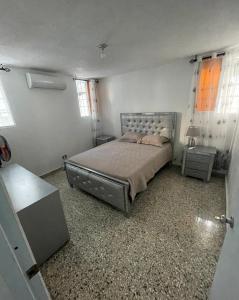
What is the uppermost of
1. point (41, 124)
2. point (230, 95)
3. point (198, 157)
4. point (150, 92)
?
point (150, 92)

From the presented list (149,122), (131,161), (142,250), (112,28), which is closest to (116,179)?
(131,161)

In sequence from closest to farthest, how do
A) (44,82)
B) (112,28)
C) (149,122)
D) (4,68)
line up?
(112,28)
(4,68)
(44,82)
(149,122)

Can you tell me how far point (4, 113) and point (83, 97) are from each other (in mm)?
2030

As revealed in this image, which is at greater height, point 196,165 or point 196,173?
point 196,165

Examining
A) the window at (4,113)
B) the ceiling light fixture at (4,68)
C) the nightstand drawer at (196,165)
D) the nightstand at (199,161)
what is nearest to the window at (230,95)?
the nightstand at (199,161)

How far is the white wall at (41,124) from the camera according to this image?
9.01ft

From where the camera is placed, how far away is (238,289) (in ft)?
1.88

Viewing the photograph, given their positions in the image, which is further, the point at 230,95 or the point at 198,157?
the point at 198,157

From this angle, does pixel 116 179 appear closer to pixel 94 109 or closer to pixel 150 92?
pixel 150 92

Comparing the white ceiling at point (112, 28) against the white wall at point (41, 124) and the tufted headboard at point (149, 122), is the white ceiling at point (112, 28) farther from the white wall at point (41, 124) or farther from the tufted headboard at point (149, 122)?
the tufted headboard at point (149, 122)

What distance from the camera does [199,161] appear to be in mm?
2641

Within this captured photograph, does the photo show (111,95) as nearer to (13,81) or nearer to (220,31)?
(13,81)

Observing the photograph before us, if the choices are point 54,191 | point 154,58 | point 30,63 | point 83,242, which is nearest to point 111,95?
point 154,58

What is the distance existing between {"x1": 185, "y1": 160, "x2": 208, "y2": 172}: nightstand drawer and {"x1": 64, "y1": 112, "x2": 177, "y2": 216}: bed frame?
26.8 inches
